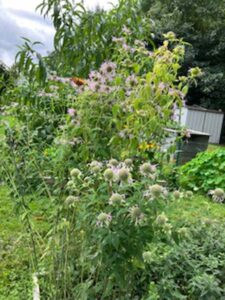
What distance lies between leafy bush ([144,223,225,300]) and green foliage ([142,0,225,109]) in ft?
36.8

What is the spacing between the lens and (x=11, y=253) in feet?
7.97


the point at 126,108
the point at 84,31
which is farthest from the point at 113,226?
the point at 84,31

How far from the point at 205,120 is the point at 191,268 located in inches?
409

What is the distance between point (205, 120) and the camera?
11781 millimetres

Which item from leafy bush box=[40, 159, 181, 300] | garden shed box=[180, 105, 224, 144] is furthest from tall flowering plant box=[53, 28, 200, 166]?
garden shed box=[180, 105, 224, 144]

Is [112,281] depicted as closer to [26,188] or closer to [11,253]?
[26,188]

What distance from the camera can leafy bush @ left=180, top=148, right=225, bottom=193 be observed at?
459 centimetres

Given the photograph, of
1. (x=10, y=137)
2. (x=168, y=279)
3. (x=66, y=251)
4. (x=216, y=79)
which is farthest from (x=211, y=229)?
(x=216, y=79)

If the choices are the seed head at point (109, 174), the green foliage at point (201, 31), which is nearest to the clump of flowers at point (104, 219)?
the seed head at point (109, 174)

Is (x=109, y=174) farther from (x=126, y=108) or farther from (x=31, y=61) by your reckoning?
(x=31, y=61)

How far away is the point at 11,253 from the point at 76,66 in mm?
1254

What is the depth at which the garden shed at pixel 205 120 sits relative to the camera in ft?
37.1

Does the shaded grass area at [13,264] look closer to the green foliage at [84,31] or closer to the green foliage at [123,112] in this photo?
the green foliage at [123,112]

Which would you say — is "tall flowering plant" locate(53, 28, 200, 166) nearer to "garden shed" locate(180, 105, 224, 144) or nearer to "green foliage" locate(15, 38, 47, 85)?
"green foliage" locate(15, 38, 47, 85)
